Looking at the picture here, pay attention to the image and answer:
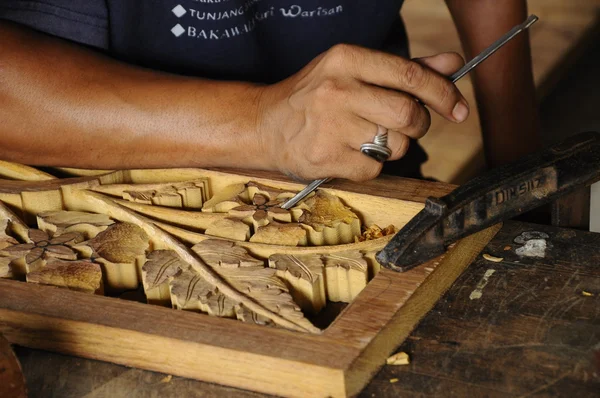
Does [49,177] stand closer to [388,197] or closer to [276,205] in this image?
[276,205]

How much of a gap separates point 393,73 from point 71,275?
0.59 meters

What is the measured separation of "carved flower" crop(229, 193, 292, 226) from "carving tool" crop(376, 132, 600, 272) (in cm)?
22

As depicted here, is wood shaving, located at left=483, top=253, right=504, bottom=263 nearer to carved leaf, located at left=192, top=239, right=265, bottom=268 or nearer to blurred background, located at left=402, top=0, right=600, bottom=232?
carved leaf, located at left=192, top=239, right=265, bottom=268

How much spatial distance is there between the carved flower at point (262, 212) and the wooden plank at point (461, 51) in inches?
42.6

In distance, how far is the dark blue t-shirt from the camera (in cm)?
150

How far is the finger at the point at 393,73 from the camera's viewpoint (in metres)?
1.26

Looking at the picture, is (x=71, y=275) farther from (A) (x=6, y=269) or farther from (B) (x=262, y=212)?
(B) (x=262, y=212)

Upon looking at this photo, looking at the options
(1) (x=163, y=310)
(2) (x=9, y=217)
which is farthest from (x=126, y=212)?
(1) (x=163, y=310)

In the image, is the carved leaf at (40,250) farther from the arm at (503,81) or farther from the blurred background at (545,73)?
the blurred background at (545,73)

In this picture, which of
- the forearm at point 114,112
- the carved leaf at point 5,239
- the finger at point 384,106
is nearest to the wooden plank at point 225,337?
the carved leaf at point 5,239

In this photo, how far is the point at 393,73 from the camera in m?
1.26

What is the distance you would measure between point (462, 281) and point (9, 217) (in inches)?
30.4

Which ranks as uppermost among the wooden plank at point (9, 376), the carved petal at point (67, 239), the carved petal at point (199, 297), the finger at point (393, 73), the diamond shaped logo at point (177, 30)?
the diamond shaped logo at point (177, 30)

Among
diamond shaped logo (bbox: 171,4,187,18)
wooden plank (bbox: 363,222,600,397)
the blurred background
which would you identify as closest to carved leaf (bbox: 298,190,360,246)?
wooden plank (bbox: 363,222,600,397)
